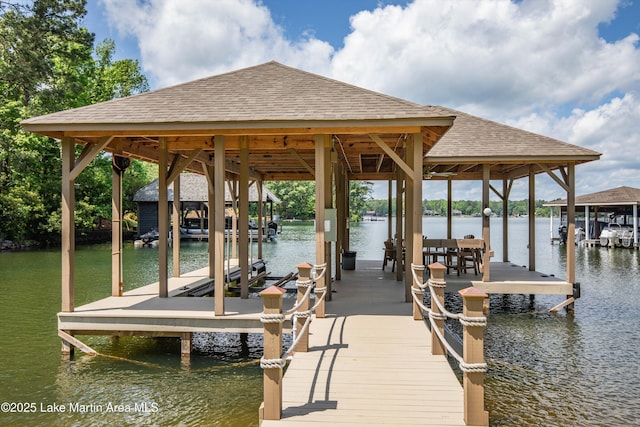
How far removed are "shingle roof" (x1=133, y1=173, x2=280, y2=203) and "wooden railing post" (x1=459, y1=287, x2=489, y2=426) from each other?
28786mm

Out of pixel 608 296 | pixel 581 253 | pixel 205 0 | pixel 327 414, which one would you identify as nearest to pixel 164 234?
pixel 327 414

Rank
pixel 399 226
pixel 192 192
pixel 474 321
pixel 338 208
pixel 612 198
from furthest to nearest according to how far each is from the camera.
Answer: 1. pixel 192 192
2. pixel 612 198
3. pixel 338 208
4. pixel 399 226
5. pixel 474 321

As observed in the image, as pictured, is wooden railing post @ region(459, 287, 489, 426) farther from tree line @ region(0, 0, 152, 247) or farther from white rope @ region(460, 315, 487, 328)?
tree line @ region(0, 0, 152, 247)

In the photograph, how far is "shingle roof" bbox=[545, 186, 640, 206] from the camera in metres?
29.4

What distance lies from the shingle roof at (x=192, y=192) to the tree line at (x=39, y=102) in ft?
10.4

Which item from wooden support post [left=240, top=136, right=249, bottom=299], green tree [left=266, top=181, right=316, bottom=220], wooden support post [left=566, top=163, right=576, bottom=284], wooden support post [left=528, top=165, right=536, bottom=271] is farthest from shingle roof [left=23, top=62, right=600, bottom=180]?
green tree [left=266, top=181, right=316, bottom=220]

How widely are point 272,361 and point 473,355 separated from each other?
65.0 inches

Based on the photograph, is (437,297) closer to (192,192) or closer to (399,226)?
(399,226)

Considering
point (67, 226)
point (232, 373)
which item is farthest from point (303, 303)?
point (67, 226)

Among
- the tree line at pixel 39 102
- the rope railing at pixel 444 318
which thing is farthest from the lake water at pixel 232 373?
the tree line at pixel 39 102

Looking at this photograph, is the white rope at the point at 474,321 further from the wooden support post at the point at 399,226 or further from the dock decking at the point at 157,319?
the wooden support post at the point at 399,226

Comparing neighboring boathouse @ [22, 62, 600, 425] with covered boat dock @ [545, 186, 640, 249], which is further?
covered boat dock @ [545, 186, 640, 249]

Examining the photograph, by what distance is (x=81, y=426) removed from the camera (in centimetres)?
544

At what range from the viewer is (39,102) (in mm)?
25656
